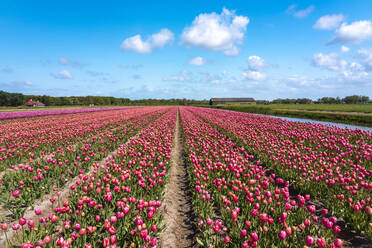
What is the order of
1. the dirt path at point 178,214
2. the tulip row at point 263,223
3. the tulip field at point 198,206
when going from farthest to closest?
1. the dirt path at point 178,214
2. the tulip field at point 198,206
3. the tulip row at point 263,223

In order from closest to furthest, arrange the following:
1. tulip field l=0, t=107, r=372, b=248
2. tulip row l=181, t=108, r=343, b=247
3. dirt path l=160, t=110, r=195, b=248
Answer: tulip row l=181, t=108, r=343, b=247 → tulip field l=0, t=107, r=372, b=248 → dirt path l=160, t=110, r=195, b=248

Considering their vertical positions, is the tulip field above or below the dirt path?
above

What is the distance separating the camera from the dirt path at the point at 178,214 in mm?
3555

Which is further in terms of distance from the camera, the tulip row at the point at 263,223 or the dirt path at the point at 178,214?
the dirt path at the point at 178,214

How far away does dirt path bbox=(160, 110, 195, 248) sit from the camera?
3555 millimetres

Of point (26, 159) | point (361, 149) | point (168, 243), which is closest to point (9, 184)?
point (26, 159)

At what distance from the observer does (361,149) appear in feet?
24.8

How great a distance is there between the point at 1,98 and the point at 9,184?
14335 centimetres

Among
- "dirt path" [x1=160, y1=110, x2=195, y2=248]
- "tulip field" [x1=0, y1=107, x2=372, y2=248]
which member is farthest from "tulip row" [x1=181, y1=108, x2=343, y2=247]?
"dirt path" [x1=160, y1=110, x2=195, y2=248]

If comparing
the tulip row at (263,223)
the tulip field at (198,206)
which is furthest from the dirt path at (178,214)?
the tulip row at (263,223)

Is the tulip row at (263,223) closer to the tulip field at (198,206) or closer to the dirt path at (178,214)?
the tulip field at (198,206)

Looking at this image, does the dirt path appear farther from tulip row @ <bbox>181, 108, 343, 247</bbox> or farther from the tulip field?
tulip row @ <bbox>181, 108, 343, 247</bbox>

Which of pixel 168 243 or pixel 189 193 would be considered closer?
pixel 168 243

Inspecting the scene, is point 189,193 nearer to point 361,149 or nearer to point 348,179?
point 348,179
